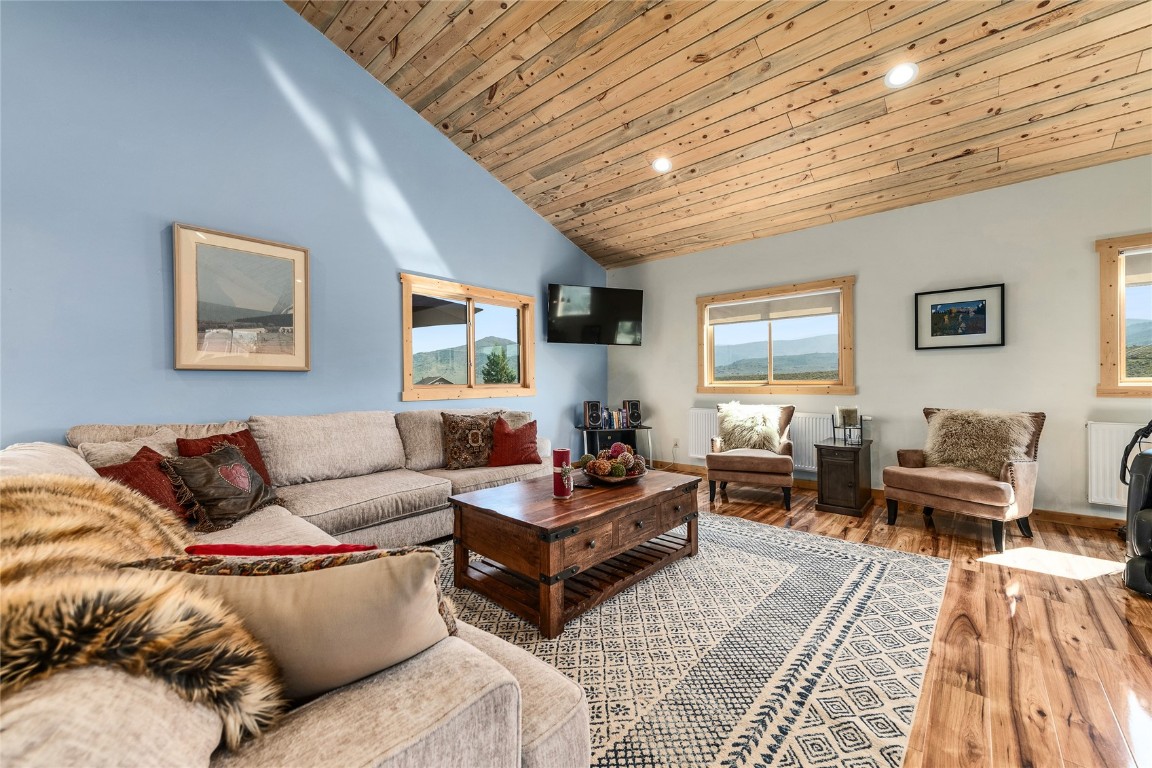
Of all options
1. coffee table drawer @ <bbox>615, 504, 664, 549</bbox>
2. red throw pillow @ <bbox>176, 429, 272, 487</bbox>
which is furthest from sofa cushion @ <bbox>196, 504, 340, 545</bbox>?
coffee table drawer @ <bbox>615, 504, 664, 549</bbox>

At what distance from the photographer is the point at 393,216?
12.5 feet

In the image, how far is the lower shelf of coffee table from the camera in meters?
2.13

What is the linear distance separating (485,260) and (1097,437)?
16.4 ft

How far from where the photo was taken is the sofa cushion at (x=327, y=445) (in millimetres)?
2875

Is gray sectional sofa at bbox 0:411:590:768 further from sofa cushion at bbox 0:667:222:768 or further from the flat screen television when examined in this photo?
the flat screen television

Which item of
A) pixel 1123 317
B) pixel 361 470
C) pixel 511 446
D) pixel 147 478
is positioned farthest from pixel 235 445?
pixel 1123 317

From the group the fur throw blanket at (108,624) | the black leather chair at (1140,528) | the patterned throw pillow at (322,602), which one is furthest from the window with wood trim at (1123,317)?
the fur throw blanket at (108,624)

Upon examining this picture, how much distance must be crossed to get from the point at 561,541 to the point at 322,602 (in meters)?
1.40

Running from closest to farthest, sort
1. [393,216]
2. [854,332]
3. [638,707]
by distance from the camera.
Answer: [638,707], [393,216], [854,332]

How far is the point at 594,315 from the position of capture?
206 inches

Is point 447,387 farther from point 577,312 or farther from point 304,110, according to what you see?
point 304,110

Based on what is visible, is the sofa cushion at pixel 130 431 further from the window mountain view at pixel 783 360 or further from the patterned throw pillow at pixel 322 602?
the window mountain view at pixel 783 360

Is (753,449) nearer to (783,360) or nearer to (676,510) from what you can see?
(783,360)

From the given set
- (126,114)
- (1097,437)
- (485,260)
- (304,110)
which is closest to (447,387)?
(485,260)
